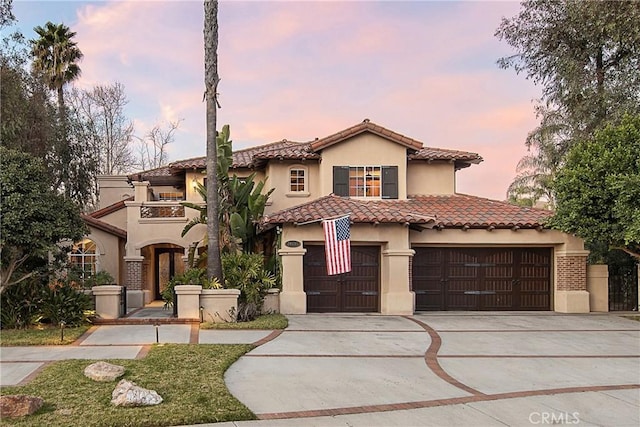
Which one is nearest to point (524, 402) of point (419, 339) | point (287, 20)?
point (419, 339)

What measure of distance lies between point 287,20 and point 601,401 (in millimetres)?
13559

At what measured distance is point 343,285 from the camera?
60.3ft

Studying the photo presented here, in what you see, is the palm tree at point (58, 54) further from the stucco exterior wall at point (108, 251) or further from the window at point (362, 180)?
the window at point (362, 180)

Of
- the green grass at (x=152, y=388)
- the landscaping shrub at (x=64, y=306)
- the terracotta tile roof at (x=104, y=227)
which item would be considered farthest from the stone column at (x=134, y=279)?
the green grass at (x=152, y=388)

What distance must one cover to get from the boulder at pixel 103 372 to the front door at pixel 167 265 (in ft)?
52.2

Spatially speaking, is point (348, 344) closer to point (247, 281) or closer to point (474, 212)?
point (247, 281)

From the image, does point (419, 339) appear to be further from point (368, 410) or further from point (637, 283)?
point (637, 283)

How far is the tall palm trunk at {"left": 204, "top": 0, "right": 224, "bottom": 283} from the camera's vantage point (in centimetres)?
1641

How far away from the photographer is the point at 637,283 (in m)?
19.8

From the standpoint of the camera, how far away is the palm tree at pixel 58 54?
99.2 feet

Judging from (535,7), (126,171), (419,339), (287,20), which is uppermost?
(535,7)

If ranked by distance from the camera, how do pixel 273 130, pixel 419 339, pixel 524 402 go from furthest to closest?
1. pixel 273 130
2. pixel 419 339
3. pixel 524 402

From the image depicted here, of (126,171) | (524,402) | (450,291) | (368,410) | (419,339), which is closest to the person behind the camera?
(368,410)

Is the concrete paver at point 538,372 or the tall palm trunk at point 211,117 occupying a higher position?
the tall palm trunk at point 211,117
